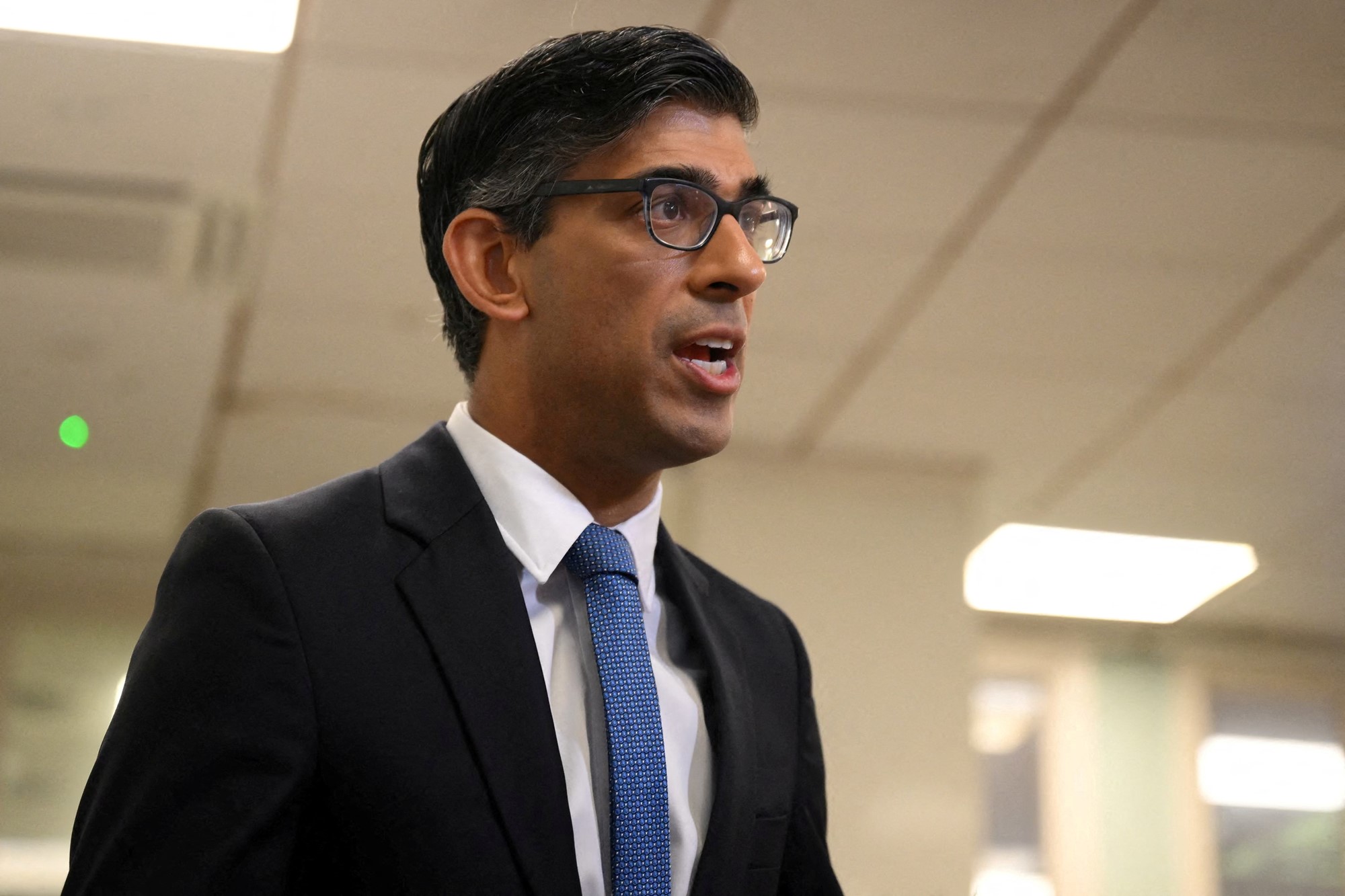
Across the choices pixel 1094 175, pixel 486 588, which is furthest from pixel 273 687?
pixel 1094 175

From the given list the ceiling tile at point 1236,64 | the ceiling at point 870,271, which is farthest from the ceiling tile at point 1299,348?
the ceiling tile at point 1236,64

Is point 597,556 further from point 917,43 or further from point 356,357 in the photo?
point 356,357

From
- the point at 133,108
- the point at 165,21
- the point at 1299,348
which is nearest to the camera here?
the point at 165,21

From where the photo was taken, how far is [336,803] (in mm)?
961

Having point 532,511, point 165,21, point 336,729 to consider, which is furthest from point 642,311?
point 165,21

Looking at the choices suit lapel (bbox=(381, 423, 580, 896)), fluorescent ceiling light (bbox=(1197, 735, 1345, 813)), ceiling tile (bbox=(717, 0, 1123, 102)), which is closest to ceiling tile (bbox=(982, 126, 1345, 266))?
ceiling tile (bbox=(717, 0, 1123, 102))

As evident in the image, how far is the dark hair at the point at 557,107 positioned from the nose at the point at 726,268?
14 cm

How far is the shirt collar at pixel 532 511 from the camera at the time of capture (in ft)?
3.81

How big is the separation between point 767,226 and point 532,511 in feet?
1.20

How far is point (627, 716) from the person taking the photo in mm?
1089

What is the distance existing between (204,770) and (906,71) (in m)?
1.99

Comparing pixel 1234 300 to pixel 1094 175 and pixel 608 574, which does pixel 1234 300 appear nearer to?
pixel 1094 175

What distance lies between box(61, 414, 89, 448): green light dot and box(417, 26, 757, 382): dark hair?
2.40m

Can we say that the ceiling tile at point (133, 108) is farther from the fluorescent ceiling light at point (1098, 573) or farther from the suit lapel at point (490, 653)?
the fluorescent ceiling light at point (1098, 573)
